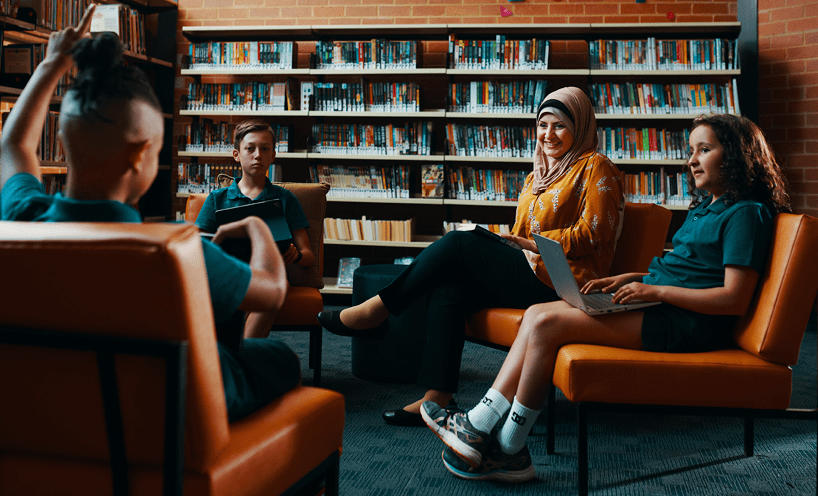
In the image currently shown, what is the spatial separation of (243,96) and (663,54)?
2748 millimetres

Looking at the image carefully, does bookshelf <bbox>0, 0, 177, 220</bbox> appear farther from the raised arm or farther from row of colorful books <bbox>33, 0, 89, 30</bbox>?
the raised arm

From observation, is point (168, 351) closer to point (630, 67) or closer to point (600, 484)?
point (600, 484)

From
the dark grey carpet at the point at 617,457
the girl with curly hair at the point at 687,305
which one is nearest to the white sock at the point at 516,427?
the girl with curly hair at the point at 687,305

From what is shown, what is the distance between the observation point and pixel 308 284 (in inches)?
91.7

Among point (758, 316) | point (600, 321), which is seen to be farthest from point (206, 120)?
point (758, 316)

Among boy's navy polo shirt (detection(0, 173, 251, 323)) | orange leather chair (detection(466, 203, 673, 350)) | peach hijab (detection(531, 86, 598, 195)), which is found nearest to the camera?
boy's navy polo shirt (detection(0, 173, 251, 323))

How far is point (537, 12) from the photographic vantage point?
4082 millimetres

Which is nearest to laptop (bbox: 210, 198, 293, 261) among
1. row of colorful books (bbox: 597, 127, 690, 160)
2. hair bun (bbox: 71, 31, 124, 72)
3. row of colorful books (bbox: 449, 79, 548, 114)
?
hair bun (bbox: 71, 31, 124, 72)

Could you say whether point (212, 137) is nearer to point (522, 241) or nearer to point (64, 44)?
point (522, 241)

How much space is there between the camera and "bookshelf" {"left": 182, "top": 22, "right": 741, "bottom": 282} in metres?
3.71

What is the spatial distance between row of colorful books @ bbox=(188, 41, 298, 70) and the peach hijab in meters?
2.44

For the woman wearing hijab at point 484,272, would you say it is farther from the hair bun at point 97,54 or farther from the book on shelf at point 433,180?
the book on shelf at point 433,180

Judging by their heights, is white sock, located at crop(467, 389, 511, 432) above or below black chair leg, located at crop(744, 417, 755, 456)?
above

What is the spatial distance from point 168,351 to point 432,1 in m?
4.00
